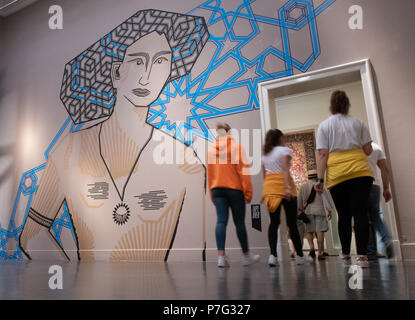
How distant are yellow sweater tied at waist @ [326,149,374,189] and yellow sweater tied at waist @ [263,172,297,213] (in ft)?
1.38

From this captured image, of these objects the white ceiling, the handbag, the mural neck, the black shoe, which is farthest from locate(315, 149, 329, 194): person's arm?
the white ceiling

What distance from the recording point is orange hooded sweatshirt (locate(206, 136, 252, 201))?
8.20ft

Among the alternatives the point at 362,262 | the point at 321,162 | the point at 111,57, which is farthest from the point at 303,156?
the point at 362,262

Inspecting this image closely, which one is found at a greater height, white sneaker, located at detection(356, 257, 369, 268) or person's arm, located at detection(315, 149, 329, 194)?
person's arm, located at detection(315, 149, 329, 194)

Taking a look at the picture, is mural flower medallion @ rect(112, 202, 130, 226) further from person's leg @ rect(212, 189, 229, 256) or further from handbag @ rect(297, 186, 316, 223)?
handbag @ rect(297, 186, 316, 223)

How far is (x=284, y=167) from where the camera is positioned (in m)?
2.44

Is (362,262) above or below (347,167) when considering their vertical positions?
below

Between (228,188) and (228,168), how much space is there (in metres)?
0.15

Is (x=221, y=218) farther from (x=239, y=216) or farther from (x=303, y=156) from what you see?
(x=303, y=156)

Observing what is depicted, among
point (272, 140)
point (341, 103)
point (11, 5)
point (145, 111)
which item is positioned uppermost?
point (11, 5)

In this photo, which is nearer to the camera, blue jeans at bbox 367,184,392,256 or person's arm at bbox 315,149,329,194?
person's arm at bbox 315,149,329,194

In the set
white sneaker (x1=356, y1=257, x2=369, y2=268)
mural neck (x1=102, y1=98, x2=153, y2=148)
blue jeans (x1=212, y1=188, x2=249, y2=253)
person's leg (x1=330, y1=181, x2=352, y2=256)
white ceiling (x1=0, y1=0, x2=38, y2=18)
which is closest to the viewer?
Answer: white sneaker (x1=356, y1=257, x2=369, y2=268)

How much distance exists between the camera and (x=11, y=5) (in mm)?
5961

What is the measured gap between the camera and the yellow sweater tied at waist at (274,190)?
2.41m
